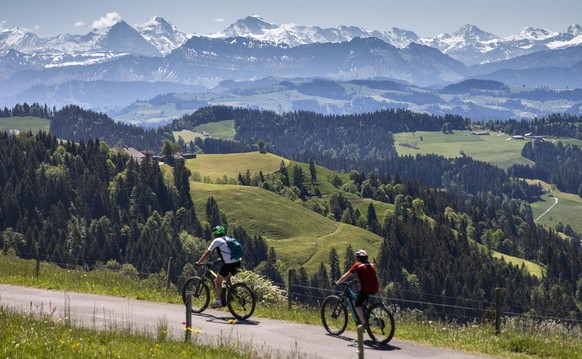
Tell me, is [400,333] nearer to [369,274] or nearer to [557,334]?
[369,274]

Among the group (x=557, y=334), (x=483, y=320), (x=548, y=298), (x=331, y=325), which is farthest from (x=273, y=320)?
(x=548, y=298)

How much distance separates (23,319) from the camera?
2553cm

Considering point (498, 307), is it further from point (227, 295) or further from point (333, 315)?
point (227, 295)

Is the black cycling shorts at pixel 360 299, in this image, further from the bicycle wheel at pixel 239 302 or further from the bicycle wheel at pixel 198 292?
the bicycle wheel at pixel 198 292

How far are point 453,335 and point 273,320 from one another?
751 cm

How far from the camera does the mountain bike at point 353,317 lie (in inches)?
1053

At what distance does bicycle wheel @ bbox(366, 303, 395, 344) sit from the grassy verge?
114 cm

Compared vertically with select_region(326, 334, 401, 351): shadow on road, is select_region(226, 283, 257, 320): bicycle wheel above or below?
above

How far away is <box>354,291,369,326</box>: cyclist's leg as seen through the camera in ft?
87.6

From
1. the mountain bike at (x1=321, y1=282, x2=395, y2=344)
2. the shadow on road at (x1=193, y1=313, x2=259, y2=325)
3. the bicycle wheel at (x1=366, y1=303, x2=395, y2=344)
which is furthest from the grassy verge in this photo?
the shadow on road at (x1=193, y1=313, x2=259, y2=325)

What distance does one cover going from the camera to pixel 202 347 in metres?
23.6

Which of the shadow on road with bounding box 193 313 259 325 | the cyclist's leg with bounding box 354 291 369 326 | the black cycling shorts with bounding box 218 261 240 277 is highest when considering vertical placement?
the black cycling shorts with bounding box 218 261 240 277

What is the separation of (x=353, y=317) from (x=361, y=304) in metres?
0.83

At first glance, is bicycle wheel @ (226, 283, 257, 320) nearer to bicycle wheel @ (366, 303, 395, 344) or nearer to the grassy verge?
the grassy verge
